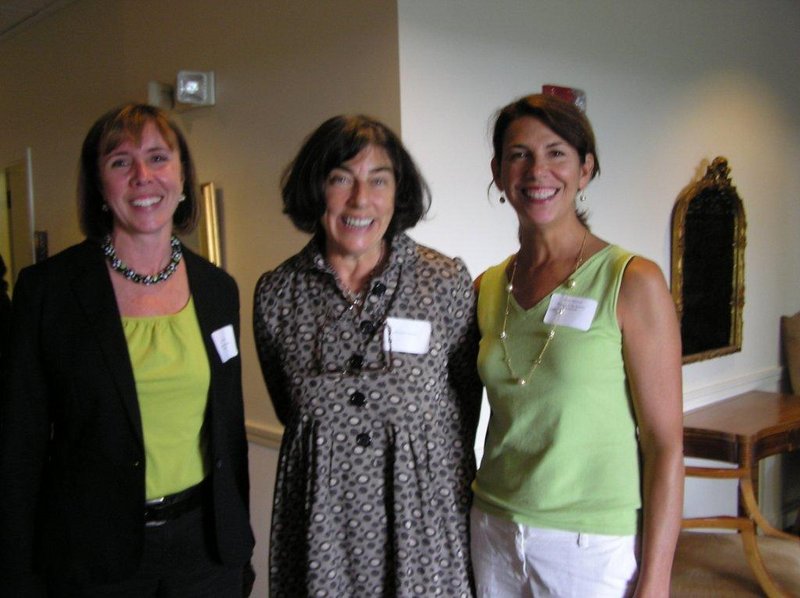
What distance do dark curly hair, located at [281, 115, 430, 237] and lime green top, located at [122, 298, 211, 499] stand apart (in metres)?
0.35

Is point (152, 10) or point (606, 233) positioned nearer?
point (606, 233)

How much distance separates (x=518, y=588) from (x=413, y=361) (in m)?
0.51

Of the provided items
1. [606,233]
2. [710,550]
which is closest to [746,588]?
[710,550]

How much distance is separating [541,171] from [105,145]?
3.01 feet

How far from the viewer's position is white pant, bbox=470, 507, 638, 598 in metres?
1.41

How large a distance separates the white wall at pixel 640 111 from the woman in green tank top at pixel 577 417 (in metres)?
0.95

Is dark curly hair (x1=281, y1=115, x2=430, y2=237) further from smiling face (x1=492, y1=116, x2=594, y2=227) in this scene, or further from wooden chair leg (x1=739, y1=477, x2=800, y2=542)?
wooden chair leg (x1=739, y1=477, x2=800, y2=542)

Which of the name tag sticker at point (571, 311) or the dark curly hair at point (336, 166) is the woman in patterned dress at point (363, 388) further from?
the name tag sticker at point (571, 311)

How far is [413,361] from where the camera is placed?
4.94ft

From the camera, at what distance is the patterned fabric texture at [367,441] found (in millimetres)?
1451

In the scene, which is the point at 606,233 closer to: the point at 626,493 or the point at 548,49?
the point at 548,49

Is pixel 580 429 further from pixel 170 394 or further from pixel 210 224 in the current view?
pixel 210 224

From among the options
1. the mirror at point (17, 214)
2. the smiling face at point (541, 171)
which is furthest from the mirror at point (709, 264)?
the mirror at point (17, 214)

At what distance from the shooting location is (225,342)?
5.30 feet
